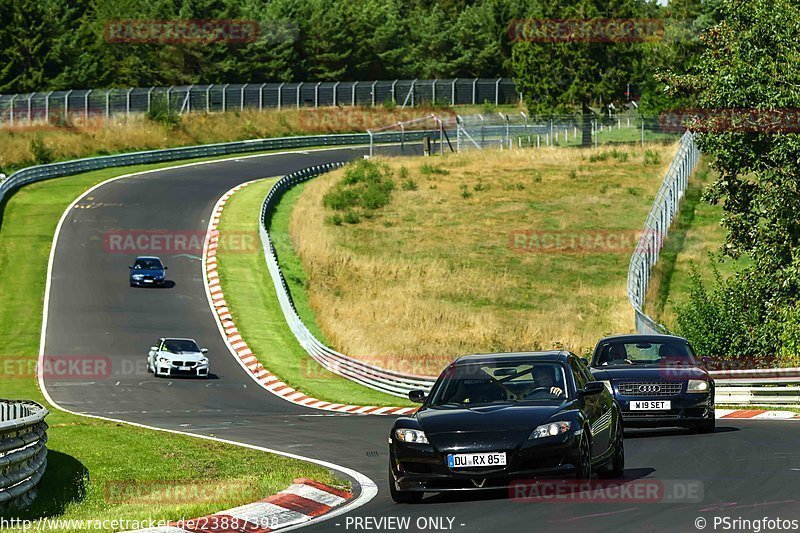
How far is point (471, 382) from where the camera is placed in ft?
44.4

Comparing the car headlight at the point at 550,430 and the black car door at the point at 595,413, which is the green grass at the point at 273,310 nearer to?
the black car door at the point at 595,413

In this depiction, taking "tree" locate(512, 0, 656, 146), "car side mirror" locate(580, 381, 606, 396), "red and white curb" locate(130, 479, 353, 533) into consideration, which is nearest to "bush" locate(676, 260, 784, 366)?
"car side mirror" locate(580, 381, 606, 396)

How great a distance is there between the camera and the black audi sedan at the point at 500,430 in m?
12.0

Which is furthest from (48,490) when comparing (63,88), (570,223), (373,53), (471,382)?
(373,53)

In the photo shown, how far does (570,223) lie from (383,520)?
51863mm

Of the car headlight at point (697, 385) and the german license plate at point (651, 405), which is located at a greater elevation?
the car headlight at point (697, 385)

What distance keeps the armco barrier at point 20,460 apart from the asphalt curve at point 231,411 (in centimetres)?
312

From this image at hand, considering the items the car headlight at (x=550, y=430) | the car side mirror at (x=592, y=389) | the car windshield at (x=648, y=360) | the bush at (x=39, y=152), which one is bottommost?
the bush at (x=39, y=152)

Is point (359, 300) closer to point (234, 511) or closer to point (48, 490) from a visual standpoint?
point (48, 490)

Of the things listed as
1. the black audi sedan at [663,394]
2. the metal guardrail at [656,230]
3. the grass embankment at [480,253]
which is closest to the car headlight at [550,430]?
the black audi sedan at [663,394]

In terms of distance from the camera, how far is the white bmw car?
37.3 meters

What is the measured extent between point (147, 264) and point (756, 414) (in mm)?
30054

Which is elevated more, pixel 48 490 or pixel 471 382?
pixel 471 382

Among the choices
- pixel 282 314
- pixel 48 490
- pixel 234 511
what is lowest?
pixel 282 314
